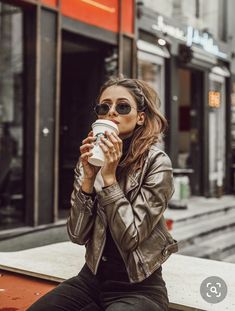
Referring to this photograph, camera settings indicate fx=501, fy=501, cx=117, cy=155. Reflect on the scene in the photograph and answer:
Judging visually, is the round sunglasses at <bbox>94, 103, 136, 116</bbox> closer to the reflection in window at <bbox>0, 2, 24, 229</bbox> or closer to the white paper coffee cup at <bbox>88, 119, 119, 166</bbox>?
the white paper coffee cup at <bbox>88, 119, 119, 166</bbox>

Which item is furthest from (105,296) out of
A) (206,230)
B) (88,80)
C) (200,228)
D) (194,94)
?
(194,94)

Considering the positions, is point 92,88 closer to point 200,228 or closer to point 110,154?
point 200,228

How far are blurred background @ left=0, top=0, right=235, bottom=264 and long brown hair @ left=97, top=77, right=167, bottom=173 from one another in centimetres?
370

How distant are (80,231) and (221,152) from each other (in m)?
10.8

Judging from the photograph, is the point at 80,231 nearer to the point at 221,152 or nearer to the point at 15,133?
the point at 15,133

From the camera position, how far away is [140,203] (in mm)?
2061

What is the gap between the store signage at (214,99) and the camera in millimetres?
12045

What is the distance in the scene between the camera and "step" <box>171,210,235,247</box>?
7232 millimetres

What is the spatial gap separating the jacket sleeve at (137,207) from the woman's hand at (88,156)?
0.11 meters

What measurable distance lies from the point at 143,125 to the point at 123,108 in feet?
0.50

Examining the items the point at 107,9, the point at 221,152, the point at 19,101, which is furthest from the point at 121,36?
the point at 221,152

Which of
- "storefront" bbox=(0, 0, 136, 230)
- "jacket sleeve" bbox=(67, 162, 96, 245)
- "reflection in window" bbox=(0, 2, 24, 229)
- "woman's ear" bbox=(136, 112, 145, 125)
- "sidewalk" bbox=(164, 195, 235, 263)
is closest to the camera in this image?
"jacket sleeve" bbox=(67, 162, 96, 245)

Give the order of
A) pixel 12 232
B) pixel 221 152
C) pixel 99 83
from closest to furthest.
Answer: pixel 12 232 < pixel 99 83 < pixel 221 152

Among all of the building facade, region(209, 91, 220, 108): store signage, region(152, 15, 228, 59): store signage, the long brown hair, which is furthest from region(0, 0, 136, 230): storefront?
the long brown hair
